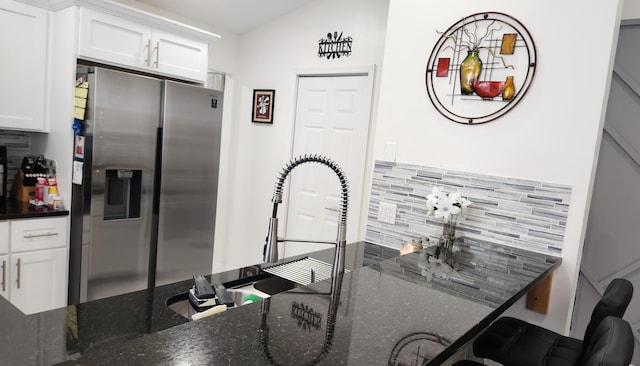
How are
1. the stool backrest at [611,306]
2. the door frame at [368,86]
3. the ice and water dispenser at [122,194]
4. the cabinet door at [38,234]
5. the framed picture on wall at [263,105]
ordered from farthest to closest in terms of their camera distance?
the framed picture on wall at [263,105] < the door frame at [368,86] < the ice and water dispenser at [122,194] < the cabinet door at [38,234] < the stool backrest at [611,306]

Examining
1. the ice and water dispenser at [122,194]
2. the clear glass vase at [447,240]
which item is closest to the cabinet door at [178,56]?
the ice and water dispenser at [122,194]

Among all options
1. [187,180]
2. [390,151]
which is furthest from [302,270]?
[187,180]

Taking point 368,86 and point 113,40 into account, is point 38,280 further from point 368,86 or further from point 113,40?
point 368,86

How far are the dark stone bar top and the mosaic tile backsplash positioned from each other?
0.50m

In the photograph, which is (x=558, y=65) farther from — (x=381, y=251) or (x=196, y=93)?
(x=196, y=93)

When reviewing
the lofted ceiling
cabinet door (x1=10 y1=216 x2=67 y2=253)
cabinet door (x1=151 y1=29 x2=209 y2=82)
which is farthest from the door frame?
cabinet door (x1=10 y1=216 x2=67 y2=253)

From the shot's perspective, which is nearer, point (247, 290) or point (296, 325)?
point (296, 325)

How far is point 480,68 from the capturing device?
83.2 inches

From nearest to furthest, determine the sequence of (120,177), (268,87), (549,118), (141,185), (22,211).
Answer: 1. (549,118)
2. (22,211)
3. (120,177)
4. (141,185)
5. (268,87)

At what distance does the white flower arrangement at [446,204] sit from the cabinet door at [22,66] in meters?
2.51

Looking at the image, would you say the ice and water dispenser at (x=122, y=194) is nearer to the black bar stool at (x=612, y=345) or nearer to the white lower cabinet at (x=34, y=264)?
the white lower cabinet at (x=34, y=264)

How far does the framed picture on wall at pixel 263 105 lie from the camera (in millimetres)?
3908

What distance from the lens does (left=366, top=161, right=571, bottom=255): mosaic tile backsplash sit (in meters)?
1.97

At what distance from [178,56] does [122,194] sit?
3.60 feet
